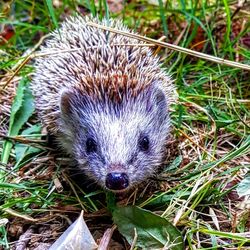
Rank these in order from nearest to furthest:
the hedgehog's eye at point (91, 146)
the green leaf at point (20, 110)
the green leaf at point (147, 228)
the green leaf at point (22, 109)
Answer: the green leaf at point (147, 228)
the hedgehog's eye at point (91, 146)
the green leaf at point (20, 110)
the green leaf at point (22, 109)

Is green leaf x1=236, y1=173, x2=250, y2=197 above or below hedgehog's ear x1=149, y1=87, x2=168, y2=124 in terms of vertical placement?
below

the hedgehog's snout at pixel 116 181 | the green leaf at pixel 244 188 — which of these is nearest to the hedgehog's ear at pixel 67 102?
the hedgehog's snout at pixel 116 181

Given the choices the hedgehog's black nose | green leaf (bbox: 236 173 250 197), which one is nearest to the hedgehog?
the hedgehog's black nose

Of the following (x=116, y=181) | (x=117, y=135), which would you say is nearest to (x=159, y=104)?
(x=117, y=135)

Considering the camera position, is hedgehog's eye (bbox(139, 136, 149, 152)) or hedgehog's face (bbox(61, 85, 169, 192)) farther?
hedgehog's eye (bbox(139, 136, 149, 152))

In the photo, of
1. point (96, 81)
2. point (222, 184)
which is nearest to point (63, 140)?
point (96, 81)

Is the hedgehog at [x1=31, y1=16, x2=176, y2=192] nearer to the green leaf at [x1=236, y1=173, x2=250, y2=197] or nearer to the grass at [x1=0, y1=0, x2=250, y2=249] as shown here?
the grass at [x1=0, y1=0, x2=250, y2=249]

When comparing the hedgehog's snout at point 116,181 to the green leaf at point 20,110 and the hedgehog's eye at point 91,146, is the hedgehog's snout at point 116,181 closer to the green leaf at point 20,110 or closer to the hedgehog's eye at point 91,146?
the hedgehog's eye at point 91,146
